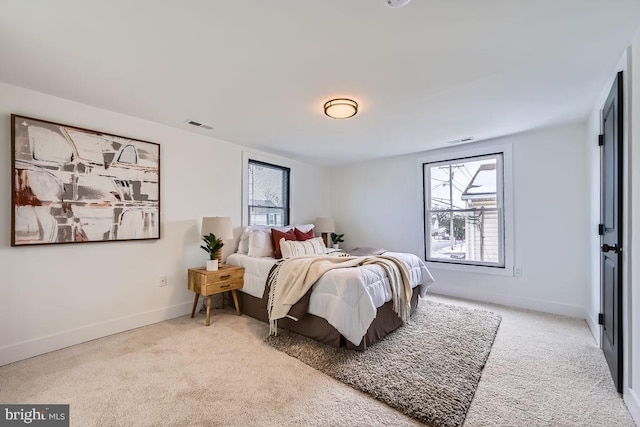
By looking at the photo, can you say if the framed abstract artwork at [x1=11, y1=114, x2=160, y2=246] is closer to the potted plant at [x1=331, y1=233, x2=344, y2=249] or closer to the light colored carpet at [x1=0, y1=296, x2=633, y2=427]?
the light colored carpet at [x1=0, y1=296, x2=633, y2=427]

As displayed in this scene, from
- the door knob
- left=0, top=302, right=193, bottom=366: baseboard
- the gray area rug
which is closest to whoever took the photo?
the gray area rug

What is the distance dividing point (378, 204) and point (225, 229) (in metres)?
2.83

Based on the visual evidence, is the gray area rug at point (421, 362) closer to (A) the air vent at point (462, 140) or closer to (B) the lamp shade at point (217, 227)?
(B) the lamp shade at point (217, 227)

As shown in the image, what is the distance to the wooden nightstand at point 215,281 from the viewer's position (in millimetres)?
3070

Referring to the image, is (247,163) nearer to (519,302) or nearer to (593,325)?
(519,302)

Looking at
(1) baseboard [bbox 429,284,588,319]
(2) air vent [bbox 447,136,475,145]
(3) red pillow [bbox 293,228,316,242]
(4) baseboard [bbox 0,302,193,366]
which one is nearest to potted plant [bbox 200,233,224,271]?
(4) baseboard [bbox 0,302,193,366]

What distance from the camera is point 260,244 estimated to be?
12.1 feet

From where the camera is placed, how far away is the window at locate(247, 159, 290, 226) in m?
4.30

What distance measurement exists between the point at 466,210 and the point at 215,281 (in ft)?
12.3

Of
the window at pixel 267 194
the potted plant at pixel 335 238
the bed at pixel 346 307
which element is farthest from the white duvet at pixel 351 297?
the potted plant at pixel 335 238

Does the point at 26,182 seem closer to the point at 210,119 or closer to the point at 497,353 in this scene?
the point at 210,119

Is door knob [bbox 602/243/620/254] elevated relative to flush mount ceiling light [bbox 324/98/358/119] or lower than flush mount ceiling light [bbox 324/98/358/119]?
lower

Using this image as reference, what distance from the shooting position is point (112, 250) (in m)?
2.84

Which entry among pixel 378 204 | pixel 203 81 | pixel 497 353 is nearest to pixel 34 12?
pixel 203 81
